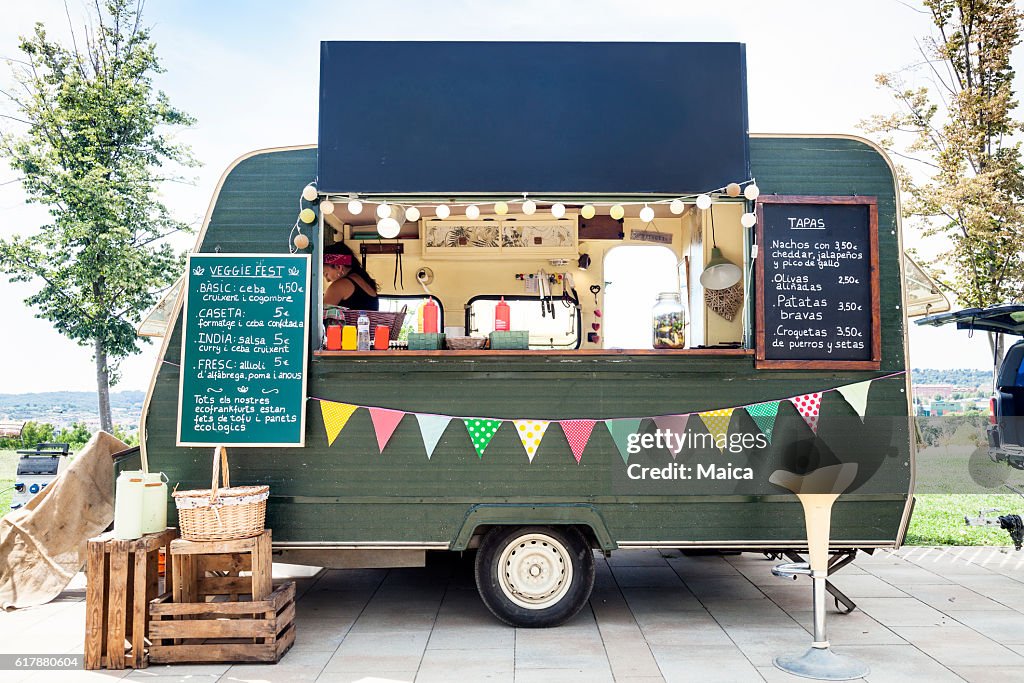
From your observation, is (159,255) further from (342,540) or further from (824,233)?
(824,233)

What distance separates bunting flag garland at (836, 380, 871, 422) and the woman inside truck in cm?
409

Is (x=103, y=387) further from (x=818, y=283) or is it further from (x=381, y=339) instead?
(x=818, y=283)

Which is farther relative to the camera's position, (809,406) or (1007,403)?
(1007,403)

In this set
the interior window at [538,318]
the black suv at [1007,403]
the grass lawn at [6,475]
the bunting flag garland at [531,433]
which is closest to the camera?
the bunting flag garland at [531,433]

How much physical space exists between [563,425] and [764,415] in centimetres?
126

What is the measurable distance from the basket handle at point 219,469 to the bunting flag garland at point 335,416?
0.62 m

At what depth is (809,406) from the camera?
482 centimetres

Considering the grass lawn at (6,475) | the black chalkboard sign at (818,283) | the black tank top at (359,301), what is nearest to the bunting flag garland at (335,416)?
the black tank top at (359,301)

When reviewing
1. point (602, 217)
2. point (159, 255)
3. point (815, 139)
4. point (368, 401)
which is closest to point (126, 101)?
point (159, 255)

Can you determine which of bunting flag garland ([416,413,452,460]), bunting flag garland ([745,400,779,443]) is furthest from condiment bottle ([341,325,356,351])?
bunting flag garland ([745,400,779,443])

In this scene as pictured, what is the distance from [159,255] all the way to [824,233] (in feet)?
44.8

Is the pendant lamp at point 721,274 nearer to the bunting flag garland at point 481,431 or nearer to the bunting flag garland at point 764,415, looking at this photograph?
the bunting flag garland at point 764,415

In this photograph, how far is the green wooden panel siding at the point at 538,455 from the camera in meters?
4.77

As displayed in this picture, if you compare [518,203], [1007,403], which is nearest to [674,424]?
[518,203]
